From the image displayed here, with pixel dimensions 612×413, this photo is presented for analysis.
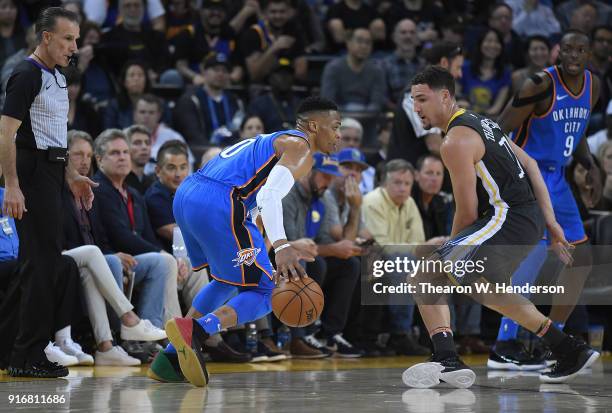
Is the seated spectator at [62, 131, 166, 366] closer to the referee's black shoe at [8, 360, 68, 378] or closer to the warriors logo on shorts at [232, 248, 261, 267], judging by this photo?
the referee's black shoe at [8, 360, 68, 378]

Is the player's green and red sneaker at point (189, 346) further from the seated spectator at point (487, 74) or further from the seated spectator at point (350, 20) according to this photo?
the seated spectator at point (350, 20)

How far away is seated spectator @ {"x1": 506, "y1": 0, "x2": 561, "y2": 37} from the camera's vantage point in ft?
49.9

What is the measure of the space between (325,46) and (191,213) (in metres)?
8.28

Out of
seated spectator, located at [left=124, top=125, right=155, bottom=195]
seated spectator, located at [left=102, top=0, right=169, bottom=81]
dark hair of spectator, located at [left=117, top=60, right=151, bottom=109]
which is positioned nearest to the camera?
seated spectator, located at [left=124, top=125, right=155, bottom=195]

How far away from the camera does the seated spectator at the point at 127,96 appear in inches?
418

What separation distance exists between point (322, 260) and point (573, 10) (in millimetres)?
8508

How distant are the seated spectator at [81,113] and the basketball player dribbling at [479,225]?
183 inches

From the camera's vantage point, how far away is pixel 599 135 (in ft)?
39.4

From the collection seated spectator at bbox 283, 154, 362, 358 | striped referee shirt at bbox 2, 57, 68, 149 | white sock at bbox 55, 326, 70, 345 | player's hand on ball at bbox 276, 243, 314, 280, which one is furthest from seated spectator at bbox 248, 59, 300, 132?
player's hand on ball at bbox 276, 243, 314, 280

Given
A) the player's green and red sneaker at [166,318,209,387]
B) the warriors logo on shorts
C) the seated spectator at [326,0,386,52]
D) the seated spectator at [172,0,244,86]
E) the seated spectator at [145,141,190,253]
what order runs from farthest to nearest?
the seated spectator at [326,0,386,52]
the seated spectator at [172,0,244,86]
the seated spectator at [145,141,190,253]
the warriors logo on shorts
the player's green and red sneaker at [166,318,209,387]

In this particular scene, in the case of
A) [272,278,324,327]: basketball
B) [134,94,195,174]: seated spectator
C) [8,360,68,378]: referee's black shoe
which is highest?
[134,94,195,174]: seated spectator

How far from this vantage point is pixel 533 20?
50.0ft

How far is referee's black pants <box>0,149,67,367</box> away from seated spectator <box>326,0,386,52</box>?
7911 millimetres

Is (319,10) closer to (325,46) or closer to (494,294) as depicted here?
(325,46)
